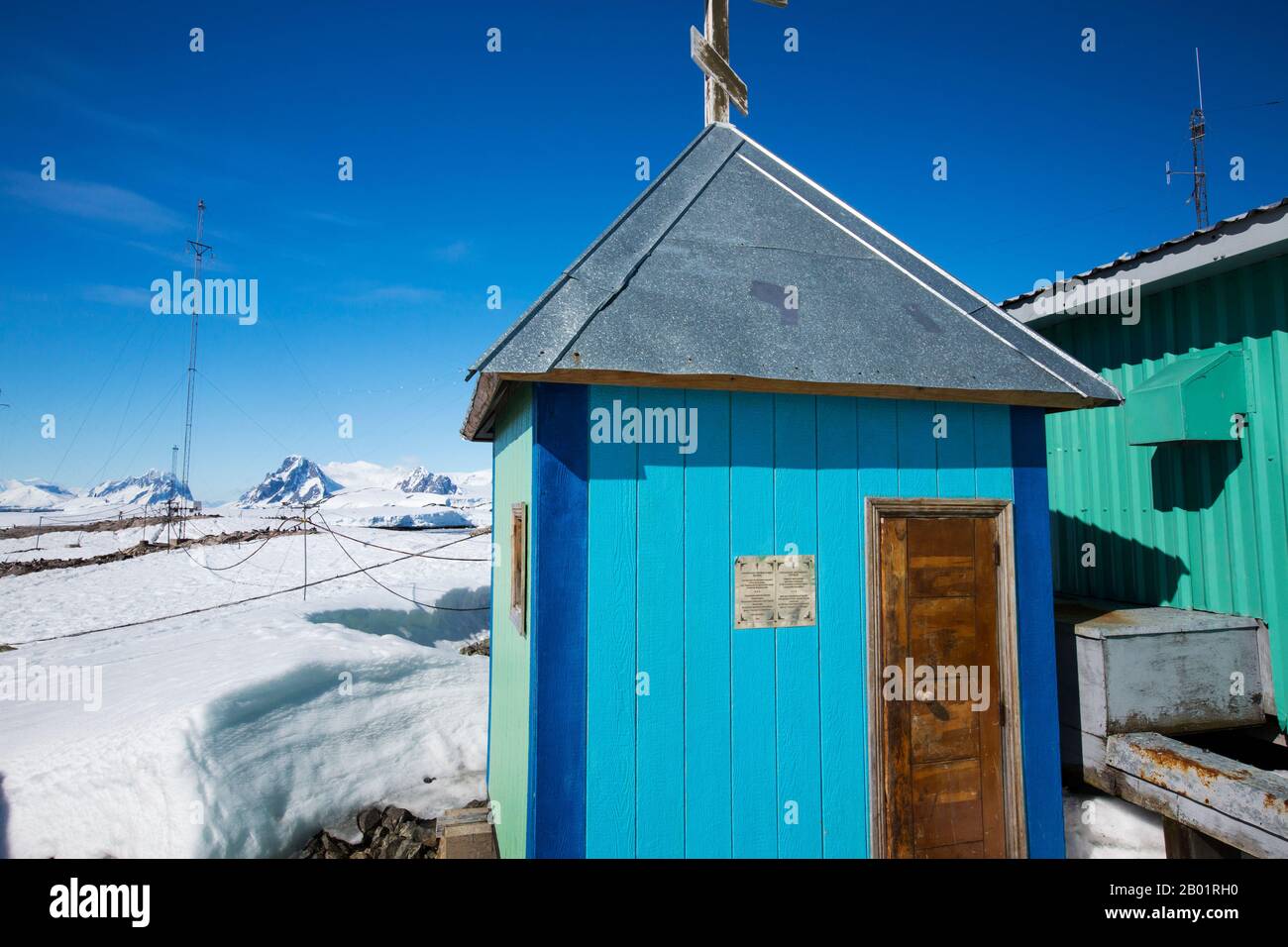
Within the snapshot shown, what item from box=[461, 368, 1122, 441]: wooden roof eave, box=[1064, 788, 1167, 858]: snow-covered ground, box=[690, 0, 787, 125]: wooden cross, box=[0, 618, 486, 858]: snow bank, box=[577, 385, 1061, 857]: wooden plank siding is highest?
box=[690, 0, 787, 125]: wooden cross

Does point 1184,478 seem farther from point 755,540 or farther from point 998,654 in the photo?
point 755,540

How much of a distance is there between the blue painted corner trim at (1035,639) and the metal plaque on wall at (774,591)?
4.74 ft

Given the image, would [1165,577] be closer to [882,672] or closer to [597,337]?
[882,672]

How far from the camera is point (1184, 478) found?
209 inches

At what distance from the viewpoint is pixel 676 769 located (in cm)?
335

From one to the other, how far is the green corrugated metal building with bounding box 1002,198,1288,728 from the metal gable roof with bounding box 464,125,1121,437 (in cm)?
170

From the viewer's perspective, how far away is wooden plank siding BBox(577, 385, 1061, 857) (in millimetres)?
3320

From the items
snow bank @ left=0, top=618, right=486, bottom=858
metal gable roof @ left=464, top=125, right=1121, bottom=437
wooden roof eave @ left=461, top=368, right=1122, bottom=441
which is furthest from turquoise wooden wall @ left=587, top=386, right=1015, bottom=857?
snow bank @ left=0, top=618, right=486, bottom=858

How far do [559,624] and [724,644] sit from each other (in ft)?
3.00

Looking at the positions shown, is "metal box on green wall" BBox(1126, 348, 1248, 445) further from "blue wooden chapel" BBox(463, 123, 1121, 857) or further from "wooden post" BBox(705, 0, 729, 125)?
"wooden post" BBox(705, 0, 729, 125)

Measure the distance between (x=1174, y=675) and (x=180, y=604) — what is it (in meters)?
19.0

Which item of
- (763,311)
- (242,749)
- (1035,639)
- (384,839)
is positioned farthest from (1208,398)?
(242,749)

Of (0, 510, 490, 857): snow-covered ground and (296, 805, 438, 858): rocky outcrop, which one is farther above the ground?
(0, 510, 490, 857): snow-covered ground

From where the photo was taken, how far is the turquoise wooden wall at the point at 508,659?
143 inches
